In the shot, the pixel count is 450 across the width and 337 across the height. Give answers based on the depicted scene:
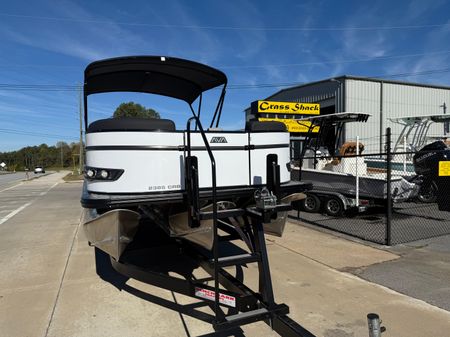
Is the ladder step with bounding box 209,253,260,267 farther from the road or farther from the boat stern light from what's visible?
the road

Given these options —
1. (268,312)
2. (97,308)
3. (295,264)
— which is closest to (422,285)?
(295,264)

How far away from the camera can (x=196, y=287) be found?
331cm

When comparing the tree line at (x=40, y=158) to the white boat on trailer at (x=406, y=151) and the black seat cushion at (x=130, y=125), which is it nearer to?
the white boat on trailer at (x=406, y=151)

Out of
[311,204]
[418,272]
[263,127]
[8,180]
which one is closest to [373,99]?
[311,204]

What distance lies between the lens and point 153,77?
537cm

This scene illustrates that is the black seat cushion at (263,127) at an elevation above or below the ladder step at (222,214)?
above

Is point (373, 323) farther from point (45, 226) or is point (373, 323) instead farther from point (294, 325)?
point (45, 226)

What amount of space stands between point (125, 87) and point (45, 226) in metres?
5.48

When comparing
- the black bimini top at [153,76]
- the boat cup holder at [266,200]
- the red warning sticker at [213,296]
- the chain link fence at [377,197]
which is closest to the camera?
the red warning sticker at [213,296]

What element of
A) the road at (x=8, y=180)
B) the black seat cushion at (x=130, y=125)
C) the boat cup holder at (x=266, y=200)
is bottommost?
the road at (x=8, y=180)

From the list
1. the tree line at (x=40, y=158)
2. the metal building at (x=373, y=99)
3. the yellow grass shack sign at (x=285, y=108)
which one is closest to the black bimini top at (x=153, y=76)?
the yellow grass shack sign at (x=285, y=108)

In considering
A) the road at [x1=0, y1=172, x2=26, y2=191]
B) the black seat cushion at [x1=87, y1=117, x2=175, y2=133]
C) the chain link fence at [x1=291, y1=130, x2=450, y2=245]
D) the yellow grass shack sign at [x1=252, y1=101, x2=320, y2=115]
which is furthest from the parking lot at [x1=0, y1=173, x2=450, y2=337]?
the road at [x1=0, y1=172, x2=26, y2=191]

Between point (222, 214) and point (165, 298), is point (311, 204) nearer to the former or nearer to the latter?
point (165, 298)

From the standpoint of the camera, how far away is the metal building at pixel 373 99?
23062 mm
